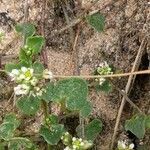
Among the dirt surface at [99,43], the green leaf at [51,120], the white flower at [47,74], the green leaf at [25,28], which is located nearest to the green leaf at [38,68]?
the white flower at [47,74]

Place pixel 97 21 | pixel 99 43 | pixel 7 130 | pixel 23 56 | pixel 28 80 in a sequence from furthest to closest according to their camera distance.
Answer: pixel 99 43, pixel 97 21, pixel 7 130, pixel 23 56, pixel 28 80

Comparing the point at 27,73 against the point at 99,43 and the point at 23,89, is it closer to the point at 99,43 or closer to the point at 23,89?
the point at 23,89

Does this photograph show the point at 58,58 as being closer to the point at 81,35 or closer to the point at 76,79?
the point at 81,35

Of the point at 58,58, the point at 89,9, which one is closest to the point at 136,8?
the point at 89,9

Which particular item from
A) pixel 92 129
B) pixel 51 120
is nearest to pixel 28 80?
pixel 51 120

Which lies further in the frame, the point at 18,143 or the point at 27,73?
A: the point at 18,143

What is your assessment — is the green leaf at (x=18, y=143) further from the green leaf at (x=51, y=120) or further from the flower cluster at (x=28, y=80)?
the flower cluster at (x=28, y=80)
